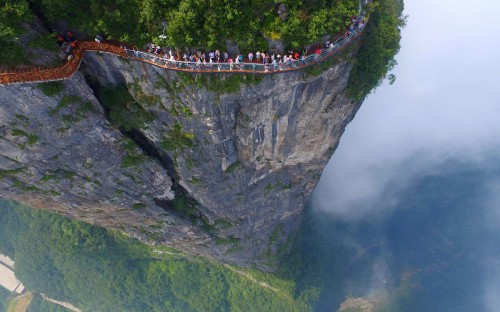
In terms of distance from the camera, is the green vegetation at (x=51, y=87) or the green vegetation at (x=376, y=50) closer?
the green vegetation at (x=51, y=87)

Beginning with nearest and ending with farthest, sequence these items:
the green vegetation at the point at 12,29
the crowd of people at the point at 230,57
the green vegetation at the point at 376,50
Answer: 1. the green vegetation at the point at 12,29
2. the crowd of people at the point at 230,57
3. the green vegetation at the point at 376,50

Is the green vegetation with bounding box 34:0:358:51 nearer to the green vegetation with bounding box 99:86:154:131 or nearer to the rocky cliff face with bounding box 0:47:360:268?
the rocky cliff face with bounding box 0:47:360:268

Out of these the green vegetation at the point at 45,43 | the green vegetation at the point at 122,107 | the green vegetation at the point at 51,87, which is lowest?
the green vegetation at the point at 51,87

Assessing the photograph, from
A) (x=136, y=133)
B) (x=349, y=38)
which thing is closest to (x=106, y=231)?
(x=136, y=133)

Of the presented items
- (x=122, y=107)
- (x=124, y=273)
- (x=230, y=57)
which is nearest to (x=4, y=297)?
(x=124, y=273)

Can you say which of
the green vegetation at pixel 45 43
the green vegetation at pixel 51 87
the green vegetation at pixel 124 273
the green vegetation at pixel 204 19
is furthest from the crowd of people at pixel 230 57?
the green vegetation at pixel 124 273

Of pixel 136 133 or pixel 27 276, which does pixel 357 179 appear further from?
pixel 27 276

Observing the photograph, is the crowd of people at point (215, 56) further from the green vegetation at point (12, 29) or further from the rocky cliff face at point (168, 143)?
the green vegetation at point (12, 29)
